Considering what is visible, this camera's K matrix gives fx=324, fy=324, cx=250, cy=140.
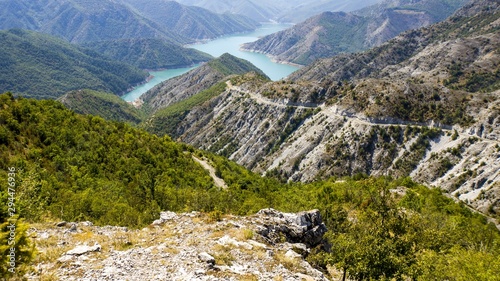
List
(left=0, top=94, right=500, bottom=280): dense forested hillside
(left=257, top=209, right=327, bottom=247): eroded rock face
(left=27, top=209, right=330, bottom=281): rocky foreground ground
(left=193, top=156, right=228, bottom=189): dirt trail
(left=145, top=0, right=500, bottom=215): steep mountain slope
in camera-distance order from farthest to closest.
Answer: (left=145, top=0, right=500, bottom=215): steep mountain slope, (left=193, top=156, right=228, bottom=189): dirt trail, (left=257, top=209, right=327, bottom=247): eroded rock face, (left=0, top=94, right=500, bottom=280): dense forested hillside, (left=27, top=209, right=330, bottom=281): rocky foreground ground

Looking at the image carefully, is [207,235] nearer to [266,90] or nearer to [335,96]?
[335,96]

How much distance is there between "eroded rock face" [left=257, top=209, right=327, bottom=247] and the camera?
30.0m

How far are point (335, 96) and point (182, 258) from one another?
455ft

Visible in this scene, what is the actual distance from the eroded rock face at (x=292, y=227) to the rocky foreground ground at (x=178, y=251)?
136 mm

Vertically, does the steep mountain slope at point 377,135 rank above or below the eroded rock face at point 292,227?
above

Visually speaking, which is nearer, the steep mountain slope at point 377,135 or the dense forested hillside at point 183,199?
the dense forested hillside at point 183,199

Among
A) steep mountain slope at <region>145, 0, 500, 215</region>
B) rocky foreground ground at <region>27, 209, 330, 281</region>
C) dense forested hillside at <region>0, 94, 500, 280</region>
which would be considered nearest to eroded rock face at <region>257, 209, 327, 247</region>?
rocky foreground ground at <region>27, 209, 330, 281</region>

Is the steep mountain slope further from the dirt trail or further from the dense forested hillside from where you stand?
the dirt trail

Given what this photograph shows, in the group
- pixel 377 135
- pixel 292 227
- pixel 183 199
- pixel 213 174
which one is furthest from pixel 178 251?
pixel 377 135

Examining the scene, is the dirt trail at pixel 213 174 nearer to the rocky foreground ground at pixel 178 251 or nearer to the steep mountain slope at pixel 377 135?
the steep mountain slope at pixel 377 135

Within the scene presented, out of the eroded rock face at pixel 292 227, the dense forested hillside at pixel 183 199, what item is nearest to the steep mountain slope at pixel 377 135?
the dense forested hillside at pixel 183 199

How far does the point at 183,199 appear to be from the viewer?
5562cm

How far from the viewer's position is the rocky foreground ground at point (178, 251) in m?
20.0

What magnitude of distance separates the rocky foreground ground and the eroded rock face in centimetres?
14
